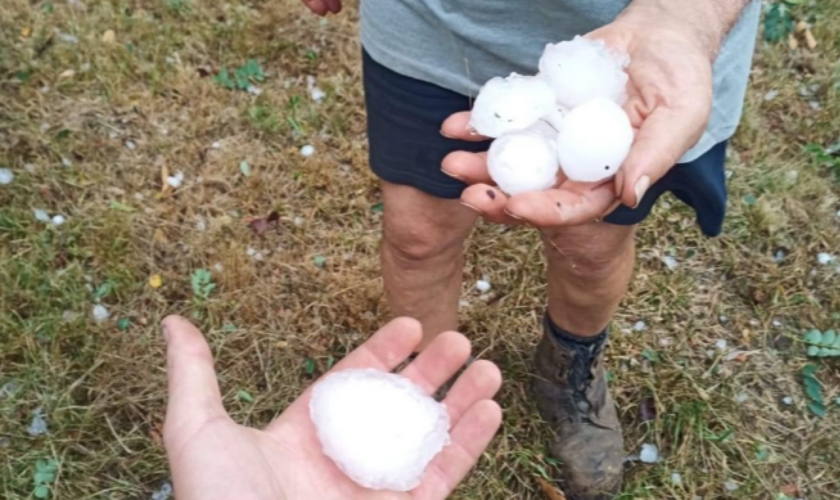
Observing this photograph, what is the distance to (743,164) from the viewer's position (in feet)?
8.53

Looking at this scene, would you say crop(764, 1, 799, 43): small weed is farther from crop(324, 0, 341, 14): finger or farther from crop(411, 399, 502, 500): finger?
crop(411, 399, 502, 500): finger

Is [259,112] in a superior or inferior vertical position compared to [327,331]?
superior

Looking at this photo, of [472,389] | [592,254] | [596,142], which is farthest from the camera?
[592,254]

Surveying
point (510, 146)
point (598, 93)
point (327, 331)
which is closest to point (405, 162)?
point (510, 146)

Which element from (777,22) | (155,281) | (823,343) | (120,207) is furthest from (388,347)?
(777,22)

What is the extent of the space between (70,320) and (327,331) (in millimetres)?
629

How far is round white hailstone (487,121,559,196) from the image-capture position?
52.7 inches

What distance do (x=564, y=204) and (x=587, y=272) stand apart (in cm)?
49

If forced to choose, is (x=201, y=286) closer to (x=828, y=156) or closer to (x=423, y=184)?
(x=423, y=184)

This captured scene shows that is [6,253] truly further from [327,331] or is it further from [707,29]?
[707,29]

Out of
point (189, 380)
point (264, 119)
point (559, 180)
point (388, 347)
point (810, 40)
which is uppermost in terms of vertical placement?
point (559, 180)

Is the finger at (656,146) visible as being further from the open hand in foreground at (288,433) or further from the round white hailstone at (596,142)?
the open hand in foreground at (288,433)

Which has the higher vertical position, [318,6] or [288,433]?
[318,6]

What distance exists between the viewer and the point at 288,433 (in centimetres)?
141
